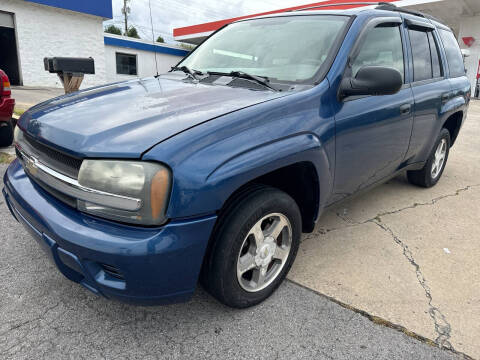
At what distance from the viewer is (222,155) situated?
166 centimetres

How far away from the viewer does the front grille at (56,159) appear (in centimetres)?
172

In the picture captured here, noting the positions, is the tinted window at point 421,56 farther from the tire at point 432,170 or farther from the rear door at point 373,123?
the tire at point 432,170

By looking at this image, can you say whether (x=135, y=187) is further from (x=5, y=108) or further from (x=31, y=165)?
(x=5, y=108)

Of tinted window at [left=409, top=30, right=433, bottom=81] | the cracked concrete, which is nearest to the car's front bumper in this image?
the cracked concrete

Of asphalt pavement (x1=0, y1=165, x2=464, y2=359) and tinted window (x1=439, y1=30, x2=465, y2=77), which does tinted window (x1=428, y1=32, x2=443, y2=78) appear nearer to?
tinted window (x1=439, y1=30, x2=465, y2=77)

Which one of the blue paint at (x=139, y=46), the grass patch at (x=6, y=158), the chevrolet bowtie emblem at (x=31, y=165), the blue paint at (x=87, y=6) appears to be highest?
the blue paint at (x=87, y=6)

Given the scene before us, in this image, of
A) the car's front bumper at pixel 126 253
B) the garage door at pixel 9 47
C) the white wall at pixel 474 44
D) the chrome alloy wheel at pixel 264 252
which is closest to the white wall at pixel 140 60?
the garage door at pixel 9 47

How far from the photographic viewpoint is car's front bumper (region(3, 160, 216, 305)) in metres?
1.54

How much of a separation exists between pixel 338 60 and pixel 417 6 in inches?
824

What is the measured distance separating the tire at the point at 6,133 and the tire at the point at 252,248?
171 inches

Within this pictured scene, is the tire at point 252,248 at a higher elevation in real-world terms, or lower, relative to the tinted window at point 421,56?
lower

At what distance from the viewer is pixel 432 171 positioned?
4.16 meters

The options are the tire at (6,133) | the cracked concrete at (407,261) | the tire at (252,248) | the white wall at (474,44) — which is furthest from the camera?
the white wall at (474,44)

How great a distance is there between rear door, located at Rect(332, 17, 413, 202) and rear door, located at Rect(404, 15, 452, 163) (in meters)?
0.17
